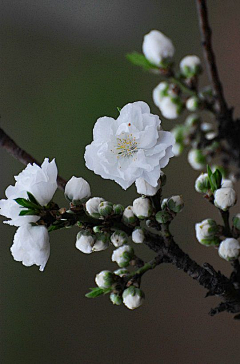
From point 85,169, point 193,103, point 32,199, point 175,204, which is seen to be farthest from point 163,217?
point 85,169

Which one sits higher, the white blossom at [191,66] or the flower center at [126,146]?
the white blossom at [191,66]

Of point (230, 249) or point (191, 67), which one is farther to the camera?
point (191, 67)

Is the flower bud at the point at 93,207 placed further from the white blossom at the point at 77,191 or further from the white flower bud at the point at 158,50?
the white flower bud at the point at 158,50

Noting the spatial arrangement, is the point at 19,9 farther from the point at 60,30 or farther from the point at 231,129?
the point at 231,129

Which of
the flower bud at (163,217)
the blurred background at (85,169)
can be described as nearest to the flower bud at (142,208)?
the flower bud at (163,217)

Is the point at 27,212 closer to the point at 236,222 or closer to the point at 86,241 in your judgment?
the point at 86,241

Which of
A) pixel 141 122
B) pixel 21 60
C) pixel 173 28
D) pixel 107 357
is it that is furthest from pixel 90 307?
pixel 141 122
